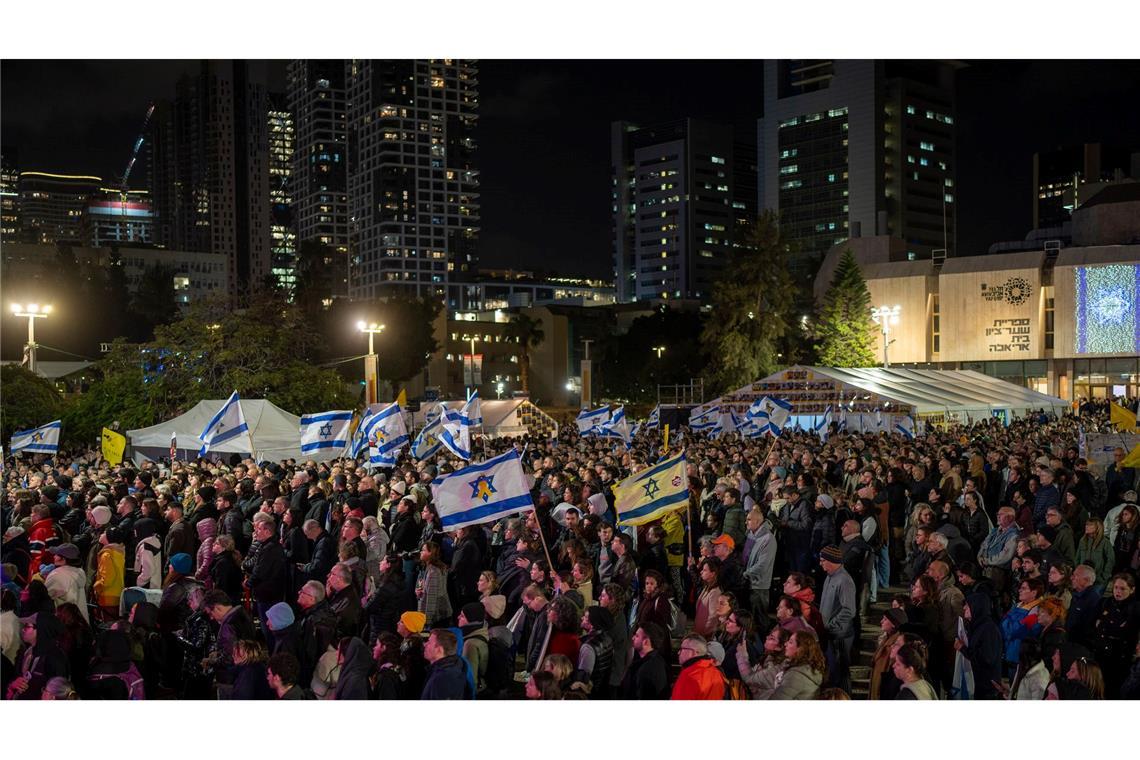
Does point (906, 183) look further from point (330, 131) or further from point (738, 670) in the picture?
point (738, 670)

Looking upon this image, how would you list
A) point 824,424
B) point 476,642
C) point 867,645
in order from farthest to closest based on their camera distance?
point 824,424
point 867,645
point 476,642

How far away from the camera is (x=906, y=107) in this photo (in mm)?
143500

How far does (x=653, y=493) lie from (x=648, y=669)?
3.87m

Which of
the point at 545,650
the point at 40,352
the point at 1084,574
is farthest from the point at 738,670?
the point at 40,352

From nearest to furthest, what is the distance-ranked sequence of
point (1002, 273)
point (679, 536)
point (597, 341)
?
point (679, 536), point (1002, 273), point (597, 341)

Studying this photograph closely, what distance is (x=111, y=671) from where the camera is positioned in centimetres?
710

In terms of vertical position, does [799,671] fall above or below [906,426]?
above

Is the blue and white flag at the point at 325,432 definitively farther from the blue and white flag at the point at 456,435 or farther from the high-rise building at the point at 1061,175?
the high-rise building at the point at 1061,175

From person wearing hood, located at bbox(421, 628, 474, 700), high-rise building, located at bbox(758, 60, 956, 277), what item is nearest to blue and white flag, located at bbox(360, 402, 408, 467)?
person wearing hood, located at bbox(421, 628, 474, 700)

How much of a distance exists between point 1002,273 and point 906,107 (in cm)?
8760

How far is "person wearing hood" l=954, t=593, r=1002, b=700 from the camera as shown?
7168 mm

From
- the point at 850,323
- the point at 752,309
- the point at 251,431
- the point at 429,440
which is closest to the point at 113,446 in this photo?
the point at 251,431

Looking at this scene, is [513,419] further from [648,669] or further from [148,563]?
[648,669]

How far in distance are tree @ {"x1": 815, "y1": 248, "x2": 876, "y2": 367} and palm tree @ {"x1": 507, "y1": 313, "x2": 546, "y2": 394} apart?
27489mm
